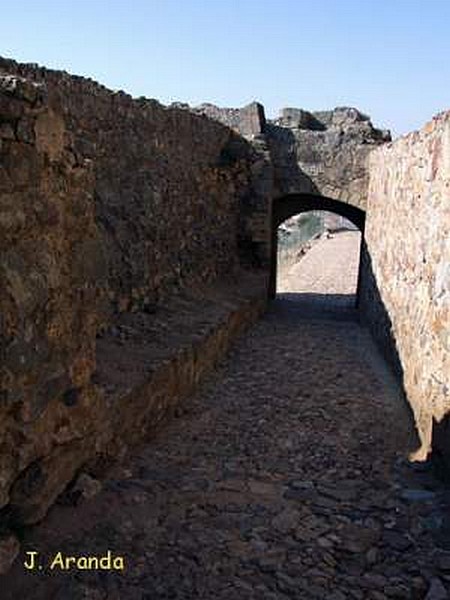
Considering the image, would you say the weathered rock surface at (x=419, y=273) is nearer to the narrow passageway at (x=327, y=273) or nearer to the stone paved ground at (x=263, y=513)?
the stone paved ground at (x=263, y=513)

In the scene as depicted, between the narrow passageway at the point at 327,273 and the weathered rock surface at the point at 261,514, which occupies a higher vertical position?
the narrow passageway at the point at 327,273

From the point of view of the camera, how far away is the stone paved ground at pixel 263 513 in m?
2.77

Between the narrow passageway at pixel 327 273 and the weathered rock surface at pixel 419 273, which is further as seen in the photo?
the narrow passageway at pixel 327 273

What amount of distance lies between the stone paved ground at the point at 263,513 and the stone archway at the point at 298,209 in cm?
616

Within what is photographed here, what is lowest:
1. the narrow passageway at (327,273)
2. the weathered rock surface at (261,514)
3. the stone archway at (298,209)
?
the weathered rock surface at (261,514)

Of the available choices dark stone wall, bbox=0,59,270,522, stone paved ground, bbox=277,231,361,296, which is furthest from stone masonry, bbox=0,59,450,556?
stone paved ground, bbox=277,231,361,296

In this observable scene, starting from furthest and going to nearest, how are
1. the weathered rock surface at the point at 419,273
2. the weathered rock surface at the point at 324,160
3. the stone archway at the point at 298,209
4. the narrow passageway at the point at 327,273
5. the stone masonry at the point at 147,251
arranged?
1. the narrow passageway at the point at 327,273
2. the stone archway at the point at 298,209
3. the weathered rock surface at the point at 324,160
4. the weathered rock surface at the point at 419,273
5. the stone masonry at the point at 147,251

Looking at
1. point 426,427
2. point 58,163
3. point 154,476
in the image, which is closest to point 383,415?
point 426,427

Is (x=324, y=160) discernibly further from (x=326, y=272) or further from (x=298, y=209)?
(x=326, y=272)

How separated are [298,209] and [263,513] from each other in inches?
373

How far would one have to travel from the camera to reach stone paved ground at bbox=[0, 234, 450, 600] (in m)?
2.77

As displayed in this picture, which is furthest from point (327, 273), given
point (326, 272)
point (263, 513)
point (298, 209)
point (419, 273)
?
point (263, 513)

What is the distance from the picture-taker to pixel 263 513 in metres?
3.47

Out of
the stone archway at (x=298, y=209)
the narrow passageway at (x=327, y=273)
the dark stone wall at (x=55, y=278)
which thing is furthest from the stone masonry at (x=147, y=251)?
the narrow passageway at (x=327, y=273)
